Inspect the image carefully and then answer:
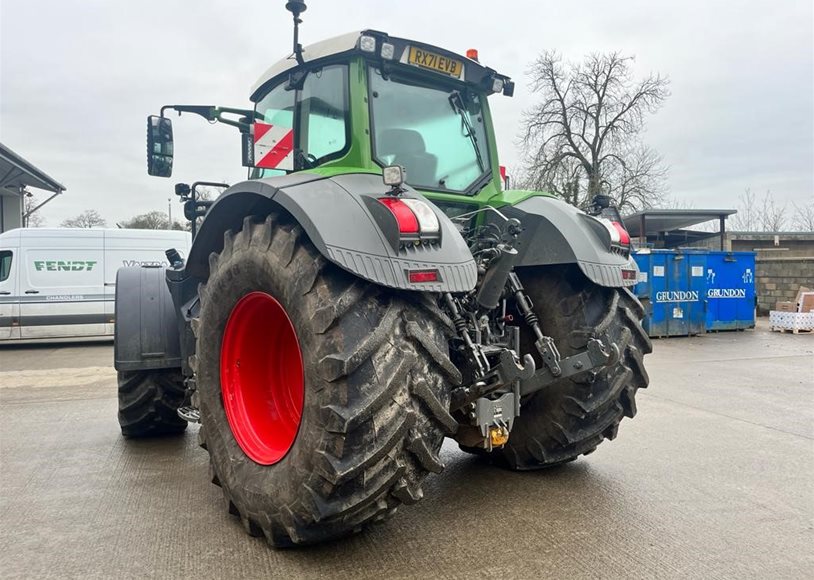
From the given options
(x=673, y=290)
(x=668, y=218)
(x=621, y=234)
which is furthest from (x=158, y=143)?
(x=668, y=218)

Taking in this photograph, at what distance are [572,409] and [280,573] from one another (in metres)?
1.83

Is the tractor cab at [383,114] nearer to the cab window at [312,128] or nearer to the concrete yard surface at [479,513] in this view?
the cab window at [312,128]

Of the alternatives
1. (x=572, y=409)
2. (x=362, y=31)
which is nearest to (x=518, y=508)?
(x=572, y=409)

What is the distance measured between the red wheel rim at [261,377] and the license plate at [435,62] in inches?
64.2

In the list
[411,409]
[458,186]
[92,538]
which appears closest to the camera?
[411,409]

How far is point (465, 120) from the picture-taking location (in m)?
3.89

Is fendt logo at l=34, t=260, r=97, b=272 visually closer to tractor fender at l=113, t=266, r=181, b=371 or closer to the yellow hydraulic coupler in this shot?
tractor fender at l=113, t=266, r=181, b=371

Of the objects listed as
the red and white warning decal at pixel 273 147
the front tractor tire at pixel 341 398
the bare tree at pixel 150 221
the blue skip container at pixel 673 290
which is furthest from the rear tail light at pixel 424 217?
the bare tree at pixel 150 221

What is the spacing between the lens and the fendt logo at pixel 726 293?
13609 millimetres

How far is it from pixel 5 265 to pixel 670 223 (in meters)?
18.0

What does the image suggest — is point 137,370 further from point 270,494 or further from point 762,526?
point 762,526

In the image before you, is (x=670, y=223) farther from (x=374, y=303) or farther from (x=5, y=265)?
(x=374, y=303)

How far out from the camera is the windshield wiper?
12.6 ft

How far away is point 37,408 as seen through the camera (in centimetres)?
614
